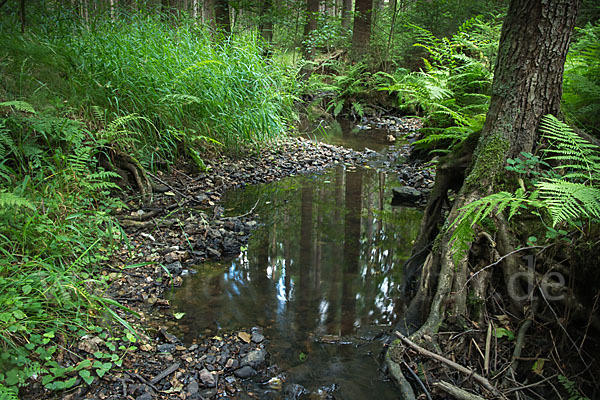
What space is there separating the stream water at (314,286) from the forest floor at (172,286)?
5.5 inches

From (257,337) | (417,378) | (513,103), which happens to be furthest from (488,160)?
(257,337)

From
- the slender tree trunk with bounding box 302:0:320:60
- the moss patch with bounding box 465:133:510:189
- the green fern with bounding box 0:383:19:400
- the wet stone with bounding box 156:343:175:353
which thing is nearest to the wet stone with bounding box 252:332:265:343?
the wet stone with bounding box 156:343:175:353

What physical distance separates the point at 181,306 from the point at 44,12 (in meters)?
4.98

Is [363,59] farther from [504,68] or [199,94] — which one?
[504,68]

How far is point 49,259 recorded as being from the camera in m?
2.95

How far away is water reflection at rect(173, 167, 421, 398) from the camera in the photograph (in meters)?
2.85

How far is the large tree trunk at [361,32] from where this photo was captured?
13.1 metres

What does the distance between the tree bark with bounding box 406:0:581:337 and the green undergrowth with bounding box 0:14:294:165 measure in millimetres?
3889

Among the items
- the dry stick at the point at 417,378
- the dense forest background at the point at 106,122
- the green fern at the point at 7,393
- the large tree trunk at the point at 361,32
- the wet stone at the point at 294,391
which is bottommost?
the wet stone at the point at 294,391

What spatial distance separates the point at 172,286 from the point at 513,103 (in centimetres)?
316

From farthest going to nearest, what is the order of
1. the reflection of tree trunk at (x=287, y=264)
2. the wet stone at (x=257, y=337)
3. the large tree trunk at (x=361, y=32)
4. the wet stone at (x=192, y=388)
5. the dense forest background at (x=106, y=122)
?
1. the large tree trunk at (x=361, y=32)
2. the reflection of tree trunk at (x=287, y=264)
3. the wet stone at (x=257, y=337)
4. the dense forest background at (x=106, y=122)
5. the wet stone at (x=192, y=388)

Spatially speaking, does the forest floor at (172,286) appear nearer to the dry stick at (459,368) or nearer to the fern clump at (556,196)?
the dry stick at (459,368)

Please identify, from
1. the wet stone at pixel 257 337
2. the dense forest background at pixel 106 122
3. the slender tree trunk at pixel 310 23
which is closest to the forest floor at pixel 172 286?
the wet stone at pixel 257 337

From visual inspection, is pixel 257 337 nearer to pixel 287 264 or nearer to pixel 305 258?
pixel 287 264
